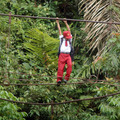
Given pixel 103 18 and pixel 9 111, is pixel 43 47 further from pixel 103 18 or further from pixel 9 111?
pixel 9 111

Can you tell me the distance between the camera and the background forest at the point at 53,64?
19.5 feet

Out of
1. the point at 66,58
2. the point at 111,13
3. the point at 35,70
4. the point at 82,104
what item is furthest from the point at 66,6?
the point at 66,58

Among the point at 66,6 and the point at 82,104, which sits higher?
the point at 66,6

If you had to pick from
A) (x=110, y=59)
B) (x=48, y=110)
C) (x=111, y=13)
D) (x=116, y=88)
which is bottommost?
(x=48, y=110)

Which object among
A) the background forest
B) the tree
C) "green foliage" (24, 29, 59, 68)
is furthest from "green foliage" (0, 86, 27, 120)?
the tree

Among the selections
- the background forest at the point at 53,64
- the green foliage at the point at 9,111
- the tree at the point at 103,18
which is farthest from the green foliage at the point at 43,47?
the green foliage at the point at 9,111

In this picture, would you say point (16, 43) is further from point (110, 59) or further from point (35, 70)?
point (110, 59)

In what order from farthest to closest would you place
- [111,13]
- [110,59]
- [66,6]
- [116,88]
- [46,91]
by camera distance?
[66,6] < [111,13] < [116,88] < [46,91] < [110,59]

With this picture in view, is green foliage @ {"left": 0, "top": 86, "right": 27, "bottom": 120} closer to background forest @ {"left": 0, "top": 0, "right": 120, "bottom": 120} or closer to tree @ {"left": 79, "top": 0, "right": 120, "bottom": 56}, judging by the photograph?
background forest @ {"left": 0, "top": 0, "right": 120, "bottom": 120}

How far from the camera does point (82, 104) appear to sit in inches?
269

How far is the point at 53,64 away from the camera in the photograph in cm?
680

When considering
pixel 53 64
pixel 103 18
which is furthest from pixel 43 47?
pixel 103 18

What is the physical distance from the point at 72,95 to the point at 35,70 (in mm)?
1102

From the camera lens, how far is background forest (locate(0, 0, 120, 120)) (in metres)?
5.95
